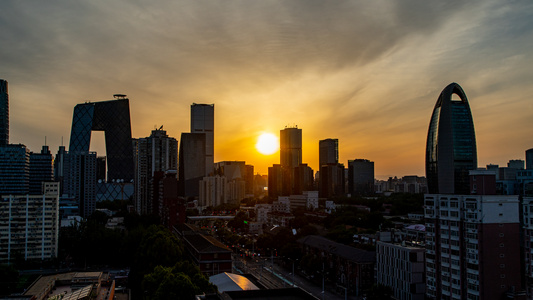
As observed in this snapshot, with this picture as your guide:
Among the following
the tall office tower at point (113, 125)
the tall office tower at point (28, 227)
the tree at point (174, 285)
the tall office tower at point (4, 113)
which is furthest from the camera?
the tall office tower at point (113, 125)

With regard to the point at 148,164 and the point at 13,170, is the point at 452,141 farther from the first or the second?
the point at 13,170

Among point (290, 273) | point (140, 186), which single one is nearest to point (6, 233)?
point (290, 273)

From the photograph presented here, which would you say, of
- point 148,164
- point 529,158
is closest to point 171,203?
point 148,164

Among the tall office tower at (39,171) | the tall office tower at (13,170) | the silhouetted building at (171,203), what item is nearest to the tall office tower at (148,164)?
the tall office tower at (39,171)

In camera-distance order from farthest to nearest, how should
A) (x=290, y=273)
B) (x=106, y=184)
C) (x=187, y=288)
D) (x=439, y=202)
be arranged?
(x=106, y=184) < (x=290, y=273) < (x=439, y=202) < (x=187, y=288)

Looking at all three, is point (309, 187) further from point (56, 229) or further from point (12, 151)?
point (56, 229)

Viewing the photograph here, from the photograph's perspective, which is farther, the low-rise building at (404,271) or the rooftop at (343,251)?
the rooftop at (343,251)

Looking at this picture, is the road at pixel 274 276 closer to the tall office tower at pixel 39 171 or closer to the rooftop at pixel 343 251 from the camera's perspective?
the rooftop at pixel 343 251

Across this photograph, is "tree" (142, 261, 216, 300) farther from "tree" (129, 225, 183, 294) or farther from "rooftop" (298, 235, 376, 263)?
"rooftop" (298, 235, 376, 263)
